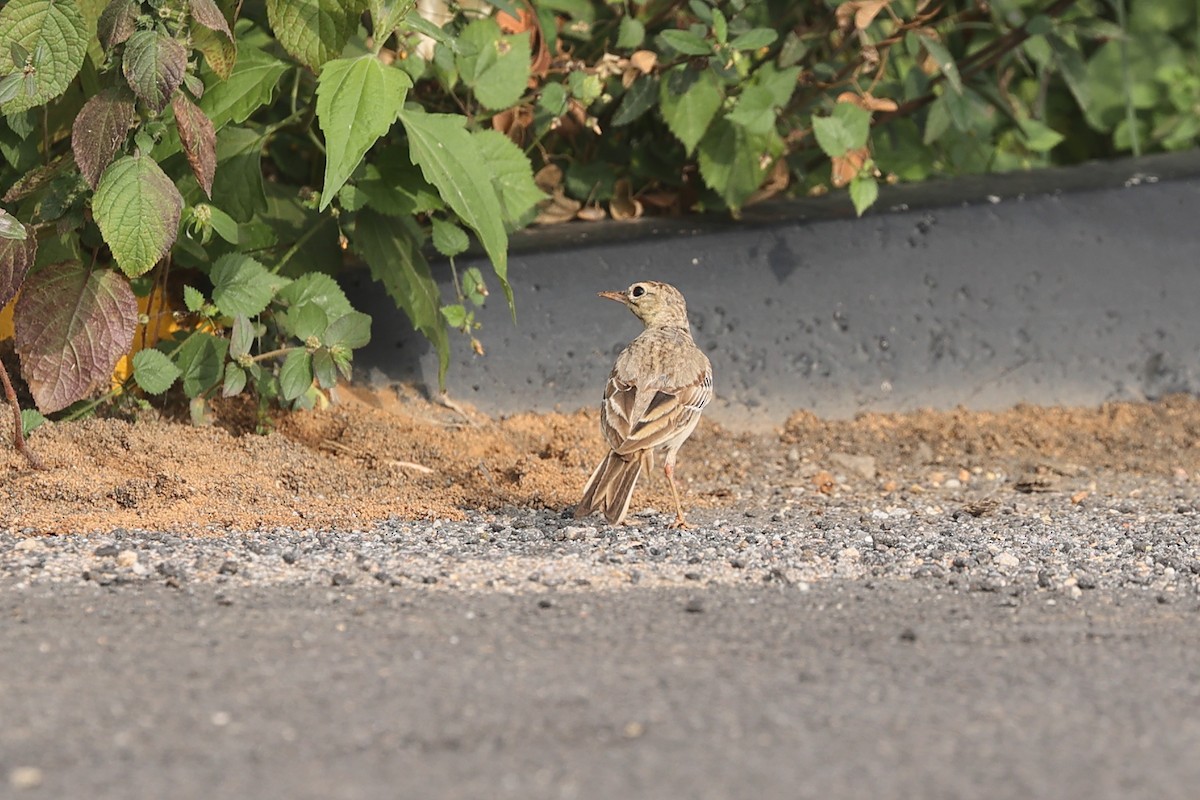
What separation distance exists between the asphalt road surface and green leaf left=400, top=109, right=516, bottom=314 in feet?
4.65

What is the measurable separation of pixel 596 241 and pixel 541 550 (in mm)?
2141

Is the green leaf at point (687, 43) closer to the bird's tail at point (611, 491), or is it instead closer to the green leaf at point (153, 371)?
the bird's tail at point (611, 491)

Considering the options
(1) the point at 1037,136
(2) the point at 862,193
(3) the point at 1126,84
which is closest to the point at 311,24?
(2) the point at 862,193

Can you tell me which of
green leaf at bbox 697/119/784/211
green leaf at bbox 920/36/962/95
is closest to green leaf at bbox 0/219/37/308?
green leaf at bbox 697/119/784/211

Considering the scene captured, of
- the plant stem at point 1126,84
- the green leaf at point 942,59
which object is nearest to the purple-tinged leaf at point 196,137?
the green leaf at point 942,59

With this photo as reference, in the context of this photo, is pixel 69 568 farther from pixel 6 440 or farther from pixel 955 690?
pixel 955 690

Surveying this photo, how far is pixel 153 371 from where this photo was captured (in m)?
5.00

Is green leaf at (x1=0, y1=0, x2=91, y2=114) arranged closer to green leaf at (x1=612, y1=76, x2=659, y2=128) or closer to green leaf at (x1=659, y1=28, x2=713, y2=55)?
green leaf at (x1=659, y1=28, x2=713, y2=55)

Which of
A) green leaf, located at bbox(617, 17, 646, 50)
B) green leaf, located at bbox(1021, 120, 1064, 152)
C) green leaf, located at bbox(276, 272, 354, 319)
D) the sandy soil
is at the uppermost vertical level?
green leaf, located at bbox(617, 17, 646, 50)

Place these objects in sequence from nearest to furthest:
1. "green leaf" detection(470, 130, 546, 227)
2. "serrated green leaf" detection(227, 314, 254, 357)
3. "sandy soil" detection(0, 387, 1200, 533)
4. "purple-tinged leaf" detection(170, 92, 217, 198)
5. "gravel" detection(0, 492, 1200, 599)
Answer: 1. "gravel" detection(0, 492, 1200, 599)
2. "purple-tinged leaf" detection(170, 92, 217, 198)
3. "sandy soil" detection(0, 387, 1200, 533)
4. "serrated green leaf" detection(227, 314, 254, 357)
5. "green leaf" detection(470, 130, 546, 227)

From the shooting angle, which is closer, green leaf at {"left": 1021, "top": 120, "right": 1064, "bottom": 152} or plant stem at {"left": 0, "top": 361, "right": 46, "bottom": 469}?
plant stem at {"left": 0, "top": 361, "right": 46, "bottom": 469}

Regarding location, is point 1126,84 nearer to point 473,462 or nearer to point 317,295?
point 473,462

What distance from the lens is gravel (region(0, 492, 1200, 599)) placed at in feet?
12.9

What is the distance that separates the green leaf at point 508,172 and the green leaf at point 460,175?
1.82 ft
